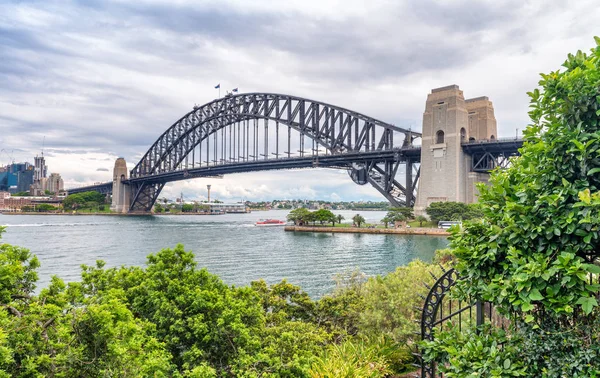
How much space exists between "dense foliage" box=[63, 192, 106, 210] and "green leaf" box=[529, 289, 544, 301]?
14162cm

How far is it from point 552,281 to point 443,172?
205 feet

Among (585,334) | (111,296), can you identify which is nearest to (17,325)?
(111,296)

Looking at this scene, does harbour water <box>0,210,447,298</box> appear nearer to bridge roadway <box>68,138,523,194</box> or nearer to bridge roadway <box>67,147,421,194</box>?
bridge roadway <box>68,138,523,194</box>

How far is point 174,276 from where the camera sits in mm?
6660

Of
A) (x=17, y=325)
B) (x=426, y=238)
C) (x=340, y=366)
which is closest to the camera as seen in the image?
(x=17, y=325)

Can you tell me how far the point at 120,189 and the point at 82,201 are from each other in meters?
17.5

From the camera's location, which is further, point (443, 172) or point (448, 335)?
point (443, 172)

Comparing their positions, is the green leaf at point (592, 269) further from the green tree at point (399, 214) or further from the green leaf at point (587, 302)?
the green tree at point (399, 214)

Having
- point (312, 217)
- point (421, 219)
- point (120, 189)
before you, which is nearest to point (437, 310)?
point (421, 219)

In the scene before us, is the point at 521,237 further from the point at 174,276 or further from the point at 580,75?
the point at 174,276

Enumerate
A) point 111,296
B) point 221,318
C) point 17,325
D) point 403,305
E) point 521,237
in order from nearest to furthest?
point 521,237
point 17,325
point 111,296
point 221,318
point 403,305

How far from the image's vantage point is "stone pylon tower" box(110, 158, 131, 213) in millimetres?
121938

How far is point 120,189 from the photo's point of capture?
122500 millimetres

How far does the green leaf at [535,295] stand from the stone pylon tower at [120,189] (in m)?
128
